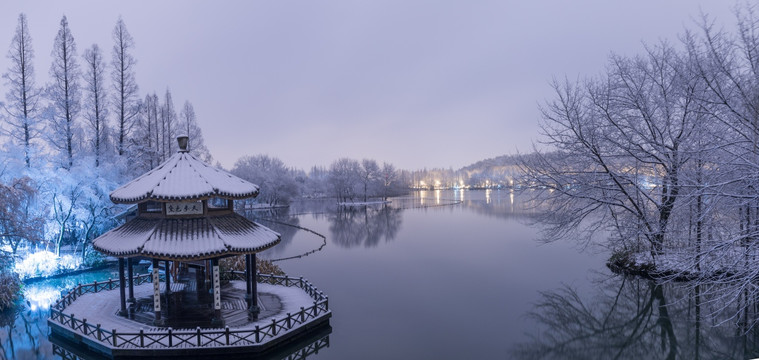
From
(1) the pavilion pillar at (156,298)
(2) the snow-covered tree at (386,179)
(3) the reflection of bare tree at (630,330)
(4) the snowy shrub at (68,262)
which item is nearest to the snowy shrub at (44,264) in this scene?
(4) the snowy shrub at (68,262)

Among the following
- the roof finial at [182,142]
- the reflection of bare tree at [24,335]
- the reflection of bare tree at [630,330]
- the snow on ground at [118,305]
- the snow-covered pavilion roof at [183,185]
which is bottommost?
the reflection of bare tree at [630,330]

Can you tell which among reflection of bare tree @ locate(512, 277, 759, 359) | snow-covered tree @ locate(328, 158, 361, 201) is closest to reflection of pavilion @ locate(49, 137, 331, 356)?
reflection of bare tree @ locate(512, 277, 759, 359)

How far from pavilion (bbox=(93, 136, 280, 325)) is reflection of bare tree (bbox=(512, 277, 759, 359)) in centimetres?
981

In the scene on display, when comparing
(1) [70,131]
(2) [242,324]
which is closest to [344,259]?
(2) [242,324]

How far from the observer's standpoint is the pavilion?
12570 millimetres

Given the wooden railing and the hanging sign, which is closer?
the wooden railing

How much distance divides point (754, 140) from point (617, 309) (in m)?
10.1

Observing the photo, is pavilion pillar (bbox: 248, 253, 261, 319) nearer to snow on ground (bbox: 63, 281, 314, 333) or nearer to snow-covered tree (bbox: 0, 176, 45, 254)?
snow on ground (bbox: 63, 281, 314, 333)

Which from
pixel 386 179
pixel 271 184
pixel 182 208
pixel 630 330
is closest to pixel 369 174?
pixel 386 179

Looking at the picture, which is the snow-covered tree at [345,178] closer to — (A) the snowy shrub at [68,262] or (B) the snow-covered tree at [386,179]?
(B) the snow-covered tree at [386,179]

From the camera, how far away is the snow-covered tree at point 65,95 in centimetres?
2394

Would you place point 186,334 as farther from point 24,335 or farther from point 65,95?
point 65,95

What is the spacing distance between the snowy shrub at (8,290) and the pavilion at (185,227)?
5.32 meters

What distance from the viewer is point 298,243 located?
3262 centimetres
